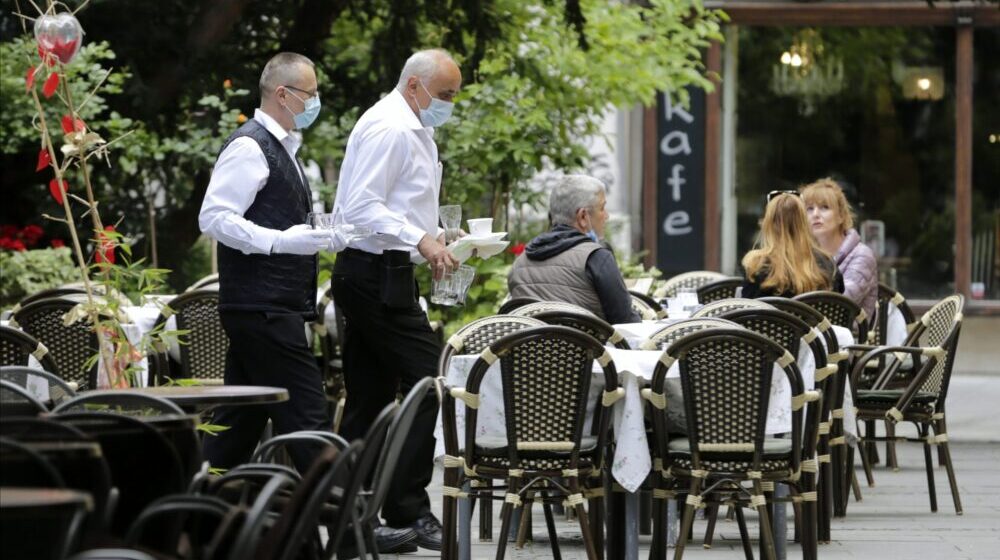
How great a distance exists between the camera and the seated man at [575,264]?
330 inches

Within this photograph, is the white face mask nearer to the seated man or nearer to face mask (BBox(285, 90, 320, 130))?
face mask (BBox(285, 90, 320, 130))

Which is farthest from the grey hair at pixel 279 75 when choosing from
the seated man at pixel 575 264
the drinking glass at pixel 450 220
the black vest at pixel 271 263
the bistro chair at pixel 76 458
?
the bistro chair at pixel 76 458

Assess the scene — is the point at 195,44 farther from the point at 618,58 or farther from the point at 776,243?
the point at 776,243

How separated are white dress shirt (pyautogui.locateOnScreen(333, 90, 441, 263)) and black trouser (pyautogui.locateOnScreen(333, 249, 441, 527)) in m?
0.15

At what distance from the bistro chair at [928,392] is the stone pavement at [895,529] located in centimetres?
23

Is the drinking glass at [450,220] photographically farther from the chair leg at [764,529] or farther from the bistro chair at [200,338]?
the bistro chair at [200,338]

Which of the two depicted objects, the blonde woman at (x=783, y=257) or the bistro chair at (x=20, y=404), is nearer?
the bistro chair at (x=20, y=404)

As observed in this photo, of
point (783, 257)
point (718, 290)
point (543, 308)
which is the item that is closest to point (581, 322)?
point (543, 308)

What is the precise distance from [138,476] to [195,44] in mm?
9439

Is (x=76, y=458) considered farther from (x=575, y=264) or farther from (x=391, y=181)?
(x=575, y=264)

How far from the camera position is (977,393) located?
15.0m

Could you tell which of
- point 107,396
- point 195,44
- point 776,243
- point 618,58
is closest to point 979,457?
point 776,243

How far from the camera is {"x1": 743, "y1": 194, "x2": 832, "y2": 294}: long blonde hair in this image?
899 cm

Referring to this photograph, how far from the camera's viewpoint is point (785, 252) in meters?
9.10
